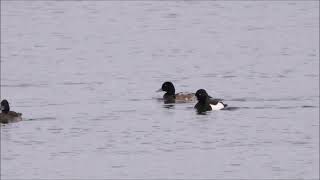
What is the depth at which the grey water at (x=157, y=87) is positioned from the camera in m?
31.4

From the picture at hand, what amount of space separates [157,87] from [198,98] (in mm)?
5431

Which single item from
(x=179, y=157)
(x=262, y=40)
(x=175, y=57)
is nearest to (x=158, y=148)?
(x=179, y=157)

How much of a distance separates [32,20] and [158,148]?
4003 centimetres

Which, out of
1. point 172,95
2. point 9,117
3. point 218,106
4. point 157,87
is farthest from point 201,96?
point 9,117

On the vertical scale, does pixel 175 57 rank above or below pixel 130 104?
above

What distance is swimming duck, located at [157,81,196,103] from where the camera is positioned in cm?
4388

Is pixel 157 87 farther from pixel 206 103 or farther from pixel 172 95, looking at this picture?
pixel 206 103

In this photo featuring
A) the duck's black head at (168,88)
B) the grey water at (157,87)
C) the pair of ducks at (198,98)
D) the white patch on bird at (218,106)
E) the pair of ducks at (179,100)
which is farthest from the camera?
the duck's black head at (168,88)

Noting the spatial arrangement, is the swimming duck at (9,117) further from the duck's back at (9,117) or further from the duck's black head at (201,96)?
the duck's black head at (201,96)

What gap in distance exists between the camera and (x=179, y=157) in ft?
104

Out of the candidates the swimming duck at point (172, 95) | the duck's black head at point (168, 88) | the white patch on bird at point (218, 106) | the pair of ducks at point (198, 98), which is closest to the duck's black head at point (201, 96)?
the pair of ducks at point (198, 98)

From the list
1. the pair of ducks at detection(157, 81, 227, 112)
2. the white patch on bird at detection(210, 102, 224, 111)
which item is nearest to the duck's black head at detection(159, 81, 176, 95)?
the pair of ducks at detection(157, 81, 227, 112)

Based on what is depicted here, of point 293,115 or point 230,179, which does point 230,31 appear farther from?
point 230,179

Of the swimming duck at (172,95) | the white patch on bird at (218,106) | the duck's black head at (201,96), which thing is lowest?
the white patch on bird at (218,106)
